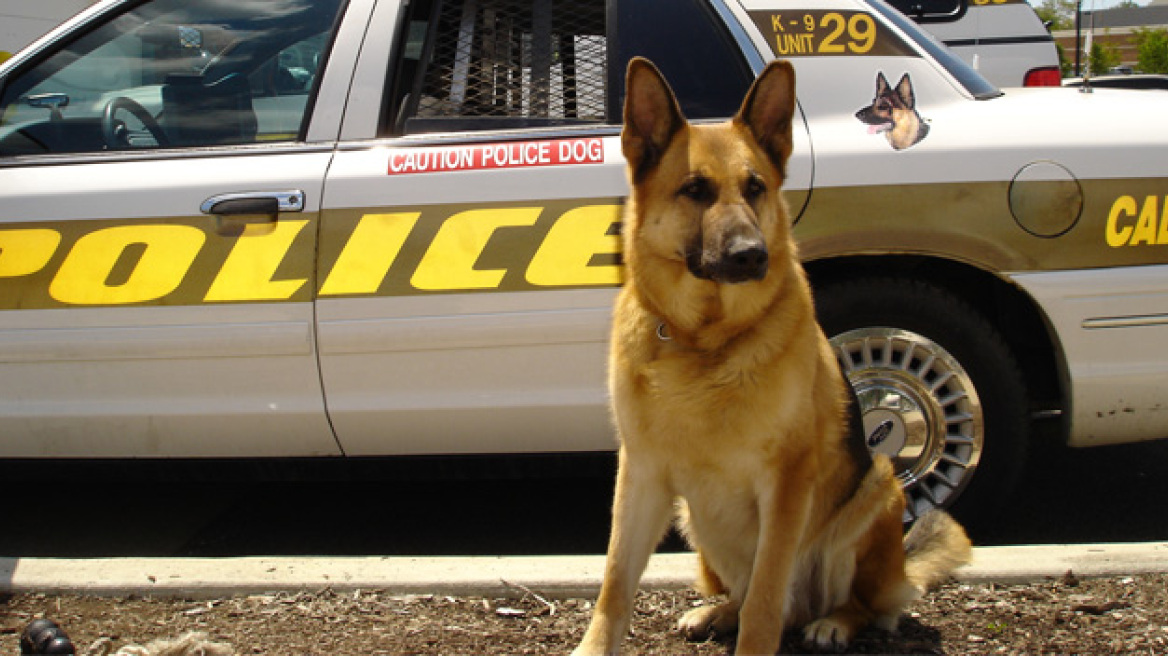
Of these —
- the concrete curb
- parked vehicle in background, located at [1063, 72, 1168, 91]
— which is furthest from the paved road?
parked vehicle in background, located at [1063, 72, 1168, 91]

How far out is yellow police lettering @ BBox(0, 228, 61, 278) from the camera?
3361mm

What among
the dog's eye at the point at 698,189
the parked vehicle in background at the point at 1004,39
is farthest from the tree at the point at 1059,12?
the dog's eye at the point at 698,189

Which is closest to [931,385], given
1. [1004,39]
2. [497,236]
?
[497,236]

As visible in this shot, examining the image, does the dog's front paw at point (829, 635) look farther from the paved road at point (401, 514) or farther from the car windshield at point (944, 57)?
the car windshield at point (944, 57)

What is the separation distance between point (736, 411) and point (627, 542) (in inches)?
17.2

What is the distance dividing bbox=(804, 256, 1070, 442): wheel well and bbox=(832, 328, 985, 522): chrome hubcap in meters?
0.20

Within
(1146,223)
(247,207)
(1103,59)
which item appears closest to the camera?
(1146,223)

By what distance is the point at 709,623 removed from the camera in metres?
2.67

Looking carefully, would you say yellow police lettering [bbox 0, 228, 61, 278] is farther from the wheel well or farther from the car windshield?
the car windshield

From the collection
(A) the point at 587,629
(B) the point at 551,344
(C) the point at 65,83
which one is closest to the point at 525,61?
(B) the point at 551,344

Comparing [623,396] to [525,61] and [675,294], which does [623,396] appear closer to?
[675,294]

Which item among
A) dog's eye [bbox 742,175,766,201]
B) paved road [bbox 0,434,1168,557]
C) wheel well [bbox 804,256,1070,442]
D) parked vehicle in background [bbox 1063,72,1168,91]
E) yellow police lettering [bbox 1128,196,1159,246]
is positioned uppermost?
parked vehicle in background [bbox 1063,72,1168,91]

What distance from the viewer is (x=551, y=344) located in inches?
130

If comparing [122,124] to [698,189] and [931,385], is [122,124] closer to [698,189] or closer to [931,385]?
[698,189]
